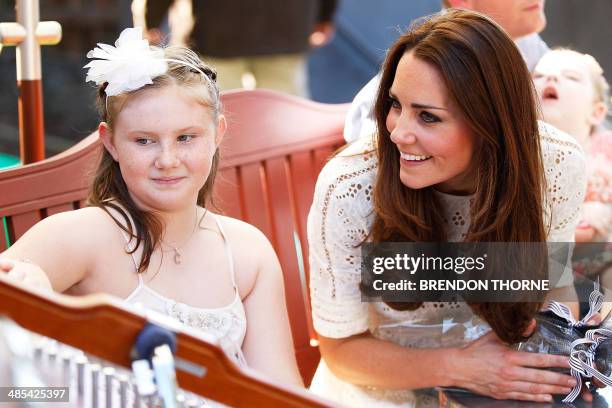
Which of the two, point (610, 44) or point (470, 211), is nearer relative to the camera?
point (470, 211)

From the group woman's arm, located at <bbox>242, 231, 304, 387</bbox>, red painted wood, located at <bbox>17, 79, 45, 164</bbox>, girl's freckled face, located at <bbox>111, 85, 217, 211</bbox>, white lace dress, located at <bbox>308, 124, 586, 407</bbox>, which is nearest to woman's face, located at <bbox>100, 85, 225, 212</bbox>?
girl's freckled face, located at <bbox>111, 85, 217, 211</bbox>

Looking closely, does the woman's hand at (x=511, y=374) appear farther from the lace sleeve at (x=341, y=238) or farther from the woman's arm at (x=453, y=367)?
the lace sleeve at (x=341, y=238)

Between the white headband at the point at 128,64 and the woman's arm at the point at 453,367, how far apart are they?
657mm

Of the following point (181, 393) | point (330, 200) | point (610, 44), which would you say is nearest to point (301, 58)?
point (610, 44)

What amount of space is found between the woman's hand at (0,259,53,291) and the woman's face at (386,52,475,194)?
0.68 metres

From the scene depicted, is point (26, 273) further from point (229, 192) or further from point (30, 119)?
point (229, 192)

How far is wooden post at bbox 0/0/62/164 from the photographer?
205 cm

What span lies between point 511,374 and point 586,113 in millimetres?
900

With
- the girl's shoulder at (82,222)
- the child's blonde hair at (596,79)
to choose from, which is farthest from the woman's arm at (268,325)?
the child's blonde hair at (596,79)

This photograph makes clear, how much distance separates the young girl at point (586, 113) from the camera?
2.39 meters

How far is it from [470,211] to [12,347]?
3.50 feet

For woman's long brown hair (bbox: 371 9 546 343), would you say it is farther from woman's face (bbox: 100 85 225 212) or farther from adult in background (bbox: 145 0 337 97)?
adult in background (bbox: 145 0 337 97)

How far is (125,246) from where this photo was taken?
1.69 metres

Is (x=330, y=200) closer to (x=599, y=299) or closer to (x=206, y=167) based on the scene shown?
(x=206, y=167)
